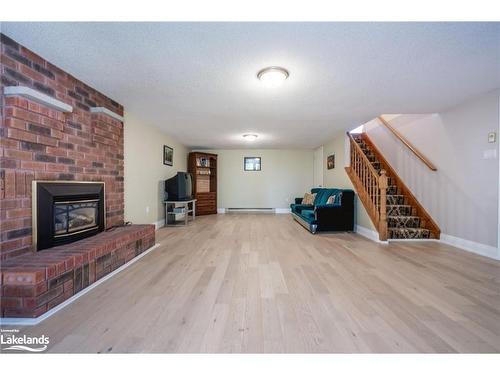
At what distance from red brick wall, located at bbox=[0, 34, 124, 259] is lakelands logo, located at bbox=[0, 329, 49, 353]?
0.68 meters

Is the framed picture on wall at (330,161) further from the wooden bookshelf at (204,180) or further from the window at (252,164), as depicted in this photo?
the wooden bookshelf at (204,180)

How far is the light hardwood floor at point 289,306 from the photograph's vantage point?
124 centimetres

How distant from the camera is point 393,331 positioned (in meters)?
1.33

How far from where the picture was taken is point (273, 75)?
218 centimetres

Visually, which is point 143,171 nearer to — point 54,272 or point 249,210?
point 54,272

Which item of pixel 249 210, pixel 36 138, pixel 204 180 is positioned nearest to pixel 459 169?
pixel 36 138

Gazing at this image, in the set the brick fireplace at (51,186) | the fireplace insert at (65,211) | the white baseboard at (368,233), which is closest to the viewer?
the brick fireplace at (51,186)

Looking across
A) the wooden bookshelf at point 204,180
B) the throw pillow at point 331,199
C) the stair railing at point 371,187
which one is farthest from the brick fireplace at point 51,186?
the wooden bookshelf at point 204,180

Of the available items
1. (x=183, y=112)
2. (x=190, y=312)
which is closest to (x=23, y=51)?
(x=183, y=112)

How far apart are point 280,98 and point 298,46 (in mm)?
1121

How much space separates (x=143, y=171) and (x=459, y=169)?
5.18m

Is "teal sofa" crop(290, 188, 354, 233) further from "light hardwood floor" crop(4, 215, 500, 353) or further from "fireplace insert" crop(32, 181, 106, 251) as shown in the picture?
"fireplace insert" crop(32, 181, 106, 251)

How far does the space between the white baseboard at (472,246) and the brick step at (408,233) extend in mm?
219

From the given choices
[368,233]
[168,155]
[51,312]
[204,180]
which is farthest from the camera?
[204,180]
